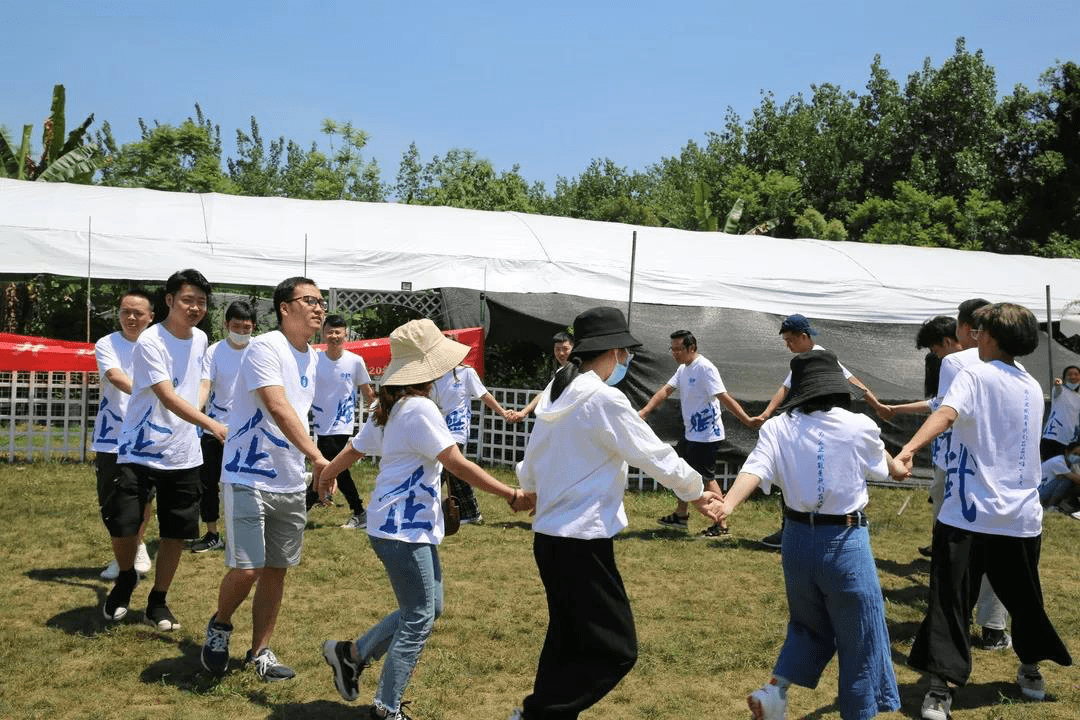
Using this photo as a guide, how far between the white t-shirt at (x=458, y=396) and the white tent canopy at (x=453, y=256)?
547 centimetres

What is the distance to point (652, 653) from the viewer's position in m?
5.68

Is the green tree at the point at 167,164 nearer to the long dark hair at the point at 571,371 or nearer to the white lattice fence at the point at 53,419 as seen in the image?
the white lattice fence at the point at 53,419

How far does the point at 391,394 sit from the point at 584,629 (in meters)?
1.32

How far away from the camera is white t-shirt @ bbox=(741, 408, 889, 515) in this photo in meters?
3.92

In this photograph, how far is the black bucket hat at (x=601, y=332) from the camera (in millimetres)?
Result: 3834

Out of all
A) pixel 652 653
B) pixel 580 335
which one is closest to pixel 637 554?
pixel 652 653

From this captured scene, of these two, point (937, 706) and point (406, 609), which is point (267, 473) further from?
point (937, 706)

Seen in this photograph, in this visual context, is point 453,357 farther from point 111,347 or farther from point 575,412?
point 111,347

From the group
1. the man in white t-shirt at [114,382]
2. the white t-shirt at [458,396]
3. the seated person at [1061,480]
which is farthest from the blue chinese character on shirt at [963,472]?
the seated person at [1061,480]

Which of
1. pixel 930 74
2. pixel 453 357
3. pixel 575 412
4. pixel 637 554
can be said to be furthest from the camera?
pixel 930 74

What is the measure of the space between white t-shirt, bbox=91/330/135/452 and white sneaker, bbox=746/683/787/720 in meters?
4.28

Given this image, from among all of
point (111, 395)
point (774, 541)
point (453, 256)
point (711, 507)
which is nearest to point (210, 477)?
point (111, 395)

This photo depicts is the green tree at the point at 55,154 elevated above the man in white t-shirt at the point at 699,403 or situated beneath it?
elevated above

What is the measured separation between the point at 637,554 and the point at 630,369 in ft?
13.2
